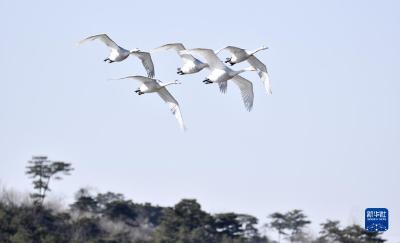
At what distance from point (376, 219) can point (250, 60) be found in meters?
14.2

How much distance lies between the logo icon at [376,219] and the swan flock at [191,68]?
8600mm

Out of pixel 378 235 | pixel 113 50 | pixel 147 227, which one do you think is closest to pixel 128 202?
pixel 147 227

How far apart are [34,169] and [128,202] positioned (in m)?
12.4

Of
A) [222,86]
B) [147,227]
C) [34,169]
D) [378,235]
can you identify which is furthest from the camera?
[147,227]

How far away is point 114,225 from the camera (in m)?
127

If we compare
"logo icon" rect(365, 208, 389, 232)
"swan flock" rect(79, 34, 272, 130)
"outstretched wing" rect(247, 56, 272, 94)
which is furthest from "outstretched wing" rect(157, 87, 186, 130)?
"logo icon" rect(365, 208, 389, 232)

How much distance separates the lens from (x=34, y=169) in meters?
135

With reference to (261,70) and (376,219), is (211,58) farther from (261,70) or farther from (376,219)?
(376,219)

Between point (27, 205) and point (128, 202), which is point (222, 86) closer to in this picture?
point (27, 205)

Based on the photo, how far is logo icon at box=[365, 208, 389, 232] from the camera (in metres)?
52.7

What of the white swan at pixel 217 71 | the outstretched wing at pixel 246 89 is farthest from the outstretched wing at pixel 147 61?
the outstretched wing at pixel 246 89

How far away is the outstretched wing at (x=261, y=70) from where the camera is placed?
63066mm

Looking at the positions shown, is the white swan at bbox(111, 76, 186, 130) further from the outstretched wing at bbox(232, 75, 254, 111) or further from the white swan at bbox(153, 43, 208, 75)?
the outstretched wing at bbox(232, 75, 254, 111)

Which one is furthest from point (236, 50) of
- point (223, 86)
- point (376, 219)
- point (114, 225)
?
point (114, 225)
